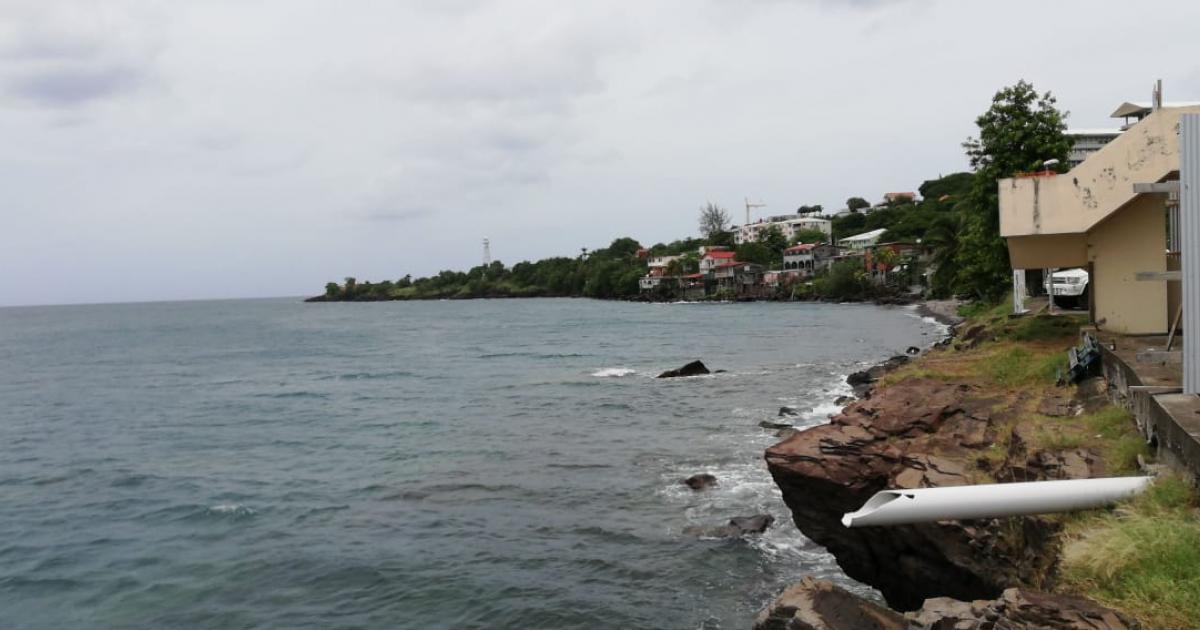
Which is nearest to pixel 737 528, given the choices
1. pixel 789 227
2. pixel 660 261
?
pixel 660 261

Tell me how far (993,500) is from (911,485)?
2006mm

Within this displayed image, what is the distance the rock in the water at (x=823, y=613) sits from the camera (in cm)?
823

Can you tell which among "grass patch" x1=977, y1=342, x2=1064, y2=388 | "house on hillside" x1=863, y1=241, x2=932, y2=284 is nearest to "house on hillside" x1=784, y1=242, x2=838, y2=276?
"house on hillside" x1=863, y1=241, x2=932, y2=284

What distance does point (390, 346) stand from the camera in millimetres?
66750

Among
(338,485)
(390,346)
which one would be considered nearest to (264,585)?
(338,485)

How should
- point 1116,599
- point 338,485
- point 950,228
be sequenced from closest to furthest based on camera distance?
point 1116,599 < point 338,485 < point 950,228

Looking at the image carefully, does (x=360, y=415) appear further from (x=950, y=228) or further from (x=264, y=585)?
(x=950, y=228)

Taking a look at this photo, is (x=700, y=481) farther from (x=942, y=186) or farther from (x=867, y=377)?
(x=942, y=186)

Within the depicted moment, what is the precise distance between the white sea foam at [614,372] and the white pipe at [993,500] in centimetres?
3066

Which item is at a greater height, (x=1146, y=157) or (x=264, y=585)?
(x=1146, y=157)

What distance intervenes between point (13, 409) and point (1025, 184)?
41.8 metres

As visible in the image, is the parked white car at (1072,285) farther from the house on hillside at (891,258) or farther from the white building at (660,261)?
the white building at (660,261)

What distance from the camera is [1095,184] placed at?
15.2 m

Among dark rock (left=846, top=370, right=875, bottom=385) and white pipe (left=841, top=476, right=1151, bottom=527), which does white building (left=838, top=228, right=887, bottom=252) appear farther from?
white pipe (left=841, top=476, right=1151, bottom=527)
